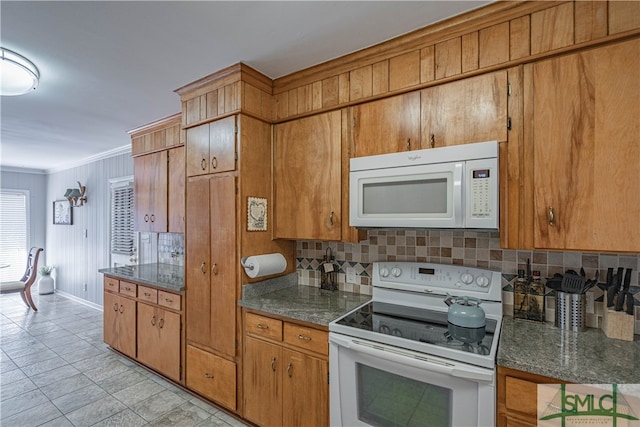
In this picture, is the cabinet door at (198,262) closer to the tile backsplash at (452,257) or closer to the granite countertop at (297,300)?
the granite countertop at (297,300)

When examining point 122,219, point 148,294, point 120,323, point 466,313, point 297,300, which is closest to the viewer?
point 466,313

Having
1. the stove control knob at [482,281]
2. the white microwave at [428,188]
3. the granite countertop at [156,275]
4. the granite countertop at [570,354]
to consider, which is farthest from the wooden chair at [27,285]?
the granite countertop at [570,354]

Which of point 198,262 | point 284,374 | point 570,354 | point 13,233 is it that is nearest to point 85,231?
point 13,233

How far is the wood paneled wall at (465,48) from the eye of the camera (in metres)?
1.34

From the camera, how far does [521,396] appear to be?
122cm

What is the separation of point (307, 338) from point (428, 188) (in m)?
1.11

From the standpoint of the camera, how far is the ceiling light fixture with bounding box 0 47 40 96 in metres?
1.92

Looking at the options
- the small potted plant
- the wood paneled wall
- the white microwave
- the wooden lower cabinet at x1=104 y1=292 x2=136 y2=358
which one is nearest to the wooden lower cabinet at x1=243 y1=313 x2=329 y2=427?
the white microwave

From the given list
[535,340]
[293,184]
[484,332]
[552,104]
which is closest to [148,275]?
[293,184]

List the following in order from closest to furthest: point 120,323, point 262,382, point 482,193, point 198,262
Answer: point 482,193, point 262,382, point 198,262, point 120,323

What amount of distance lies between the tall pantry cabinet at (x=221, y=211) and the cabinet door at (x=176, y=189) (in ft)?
2.12

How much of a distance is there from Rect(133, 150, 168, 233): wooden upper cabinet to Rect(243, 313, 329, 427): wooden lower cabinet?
1862mm

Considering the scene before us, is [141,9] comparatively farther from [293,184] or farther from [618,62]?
[618,62]

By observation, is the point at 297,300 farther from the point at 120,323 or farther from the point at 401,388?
the point at 120,323
